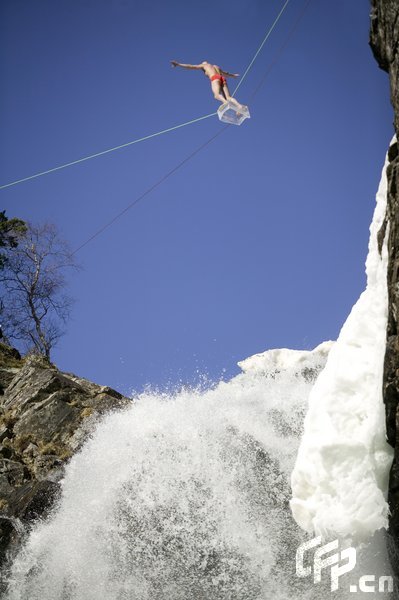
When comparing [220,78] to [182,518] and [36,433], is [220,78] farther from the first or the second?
[182,518]

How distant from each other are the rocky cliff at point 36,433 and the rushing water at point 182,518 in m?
0.44

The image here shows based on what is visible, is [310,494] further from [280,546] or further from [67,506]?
[67,506]

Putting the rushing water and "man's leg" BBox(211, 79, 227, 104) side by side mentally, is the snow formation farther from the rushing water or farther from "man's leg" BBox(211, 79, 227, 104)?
"man's leg" BBox(211, 79, 227, 104)

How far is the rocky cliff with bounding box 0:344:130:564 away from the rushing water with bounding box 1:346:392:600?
17.2 inches

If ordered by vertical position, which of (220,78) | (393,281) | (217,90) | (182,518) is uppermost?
(220,78)

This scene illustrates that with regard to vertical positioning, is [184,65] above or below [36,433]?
above

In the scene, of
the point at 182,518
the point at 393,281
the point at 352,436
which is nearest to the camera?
the point at 393,281

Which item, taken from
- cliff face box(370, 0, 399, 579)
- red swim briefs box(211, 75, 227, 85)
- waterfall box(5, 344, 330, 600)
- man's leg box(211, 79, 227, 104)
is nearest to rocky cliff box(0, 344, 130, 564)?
waterfall box(5, 344, 330, 600)

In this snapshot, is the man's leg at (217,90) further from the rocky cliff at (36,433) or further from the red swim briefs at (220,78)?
the rocky cliff at (36,433)


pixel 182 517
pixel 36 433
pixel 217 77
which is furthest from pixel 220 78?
pixel 182 517

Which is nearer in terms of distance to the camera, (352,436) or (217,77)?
(352,436)

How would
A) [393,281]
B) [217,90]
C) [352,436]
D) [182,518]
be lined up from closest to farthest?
1. [393,281]
2. [352,436]
3. [182,518]
4. [217,90]

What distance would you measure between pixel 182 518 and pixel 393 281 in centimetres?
511

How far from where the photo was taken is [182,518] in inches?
316
